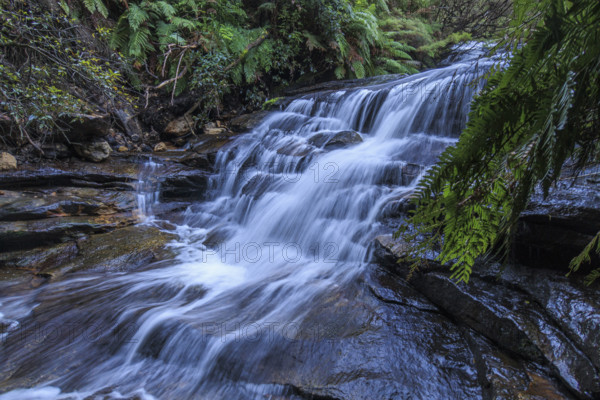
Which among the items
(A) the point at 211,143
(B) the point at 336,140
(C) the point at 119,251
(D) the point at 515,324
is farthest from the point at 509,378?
(A) the point at 211,143

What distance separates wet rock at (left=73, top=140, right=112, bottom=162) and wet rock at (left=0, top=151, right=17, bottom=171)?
104cm

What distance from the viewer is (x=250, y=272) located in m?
4.37

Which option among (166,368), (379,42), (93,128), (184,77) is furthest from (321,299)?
(379,42)

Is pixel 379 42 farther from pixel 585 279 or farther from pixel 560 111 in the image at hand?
pixel 560 111

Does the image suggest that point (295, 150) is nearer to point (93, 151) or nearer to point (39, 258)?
point (93, 151)

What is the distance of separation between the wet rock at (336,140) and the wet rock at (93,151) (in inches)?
169

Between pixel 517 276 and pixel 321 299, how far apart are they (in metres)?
1.78

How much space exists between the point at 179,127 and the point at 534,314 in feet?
27.4

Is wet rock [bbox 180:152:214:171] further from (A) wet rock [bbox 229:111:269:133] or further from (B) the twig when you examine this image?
(B) the twig

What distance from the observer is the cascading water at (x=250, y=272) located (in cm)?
272

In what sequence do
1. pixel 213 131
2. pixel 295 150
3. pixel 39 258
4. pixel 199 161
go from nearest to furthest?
pixel 39 258 < pixel 295 150 < pixel 199 161 < pixel 213 131

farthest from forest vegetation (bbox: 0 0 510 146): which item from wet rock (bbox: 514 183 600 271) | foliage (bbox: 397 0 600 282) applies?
foliage (bbox: 397 0 600 282)

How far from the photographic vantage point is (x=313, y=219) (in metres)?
5.07

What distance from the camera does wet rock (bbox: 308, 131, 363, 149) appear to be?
21.4 feet
